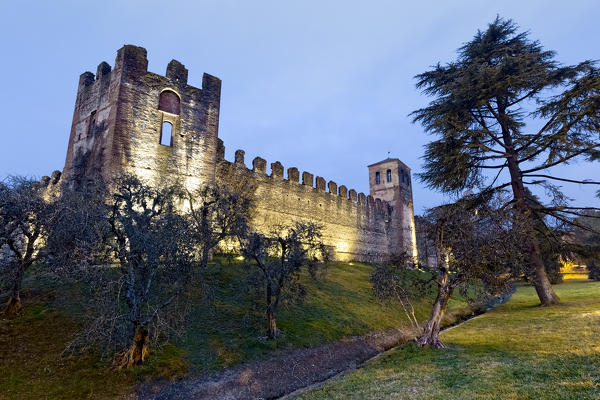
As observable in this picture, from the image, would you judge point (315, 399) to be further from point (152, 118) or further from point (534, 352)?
point (152, 118)

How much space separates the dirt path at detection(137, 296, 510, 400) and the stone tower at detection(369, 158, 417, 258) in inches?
972

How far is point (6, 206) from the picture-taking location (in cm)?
905

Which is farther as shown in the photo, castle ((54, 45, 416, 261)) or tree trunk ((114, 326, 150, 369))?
castle ((54, 45, 416, 261))

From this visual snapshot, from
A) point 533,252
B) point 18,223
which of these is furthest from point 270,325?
point 533,252

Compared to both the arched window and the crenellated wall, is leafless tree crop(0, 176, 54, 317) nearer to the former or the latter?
the arched window

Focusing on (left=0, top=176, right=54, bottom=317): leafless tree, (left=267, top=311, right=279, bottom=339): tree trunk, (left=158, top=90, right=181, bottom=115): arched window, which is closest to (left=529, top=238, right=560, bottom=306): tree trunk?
(left=267, top=311, right=279, bottom=339): tree trunk

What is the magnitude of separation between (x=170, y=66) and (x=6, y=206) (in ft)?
37.2

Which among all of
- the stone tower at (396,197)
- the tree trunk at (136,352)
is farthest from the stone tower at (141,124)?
the stone tower at (396,197)

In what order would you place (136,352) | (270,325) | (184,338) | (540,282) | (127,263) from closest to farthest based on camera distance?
1. (136,352)
2. (127,263)
3. (184,338)
4. (270,325)
5. (540,282)

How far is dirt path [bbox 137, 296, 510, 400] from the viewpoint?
7.35 metres

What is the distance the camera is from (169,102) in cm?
1692

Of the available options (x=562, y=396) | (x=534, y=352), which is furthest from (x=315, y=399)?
(x=534, y=352)

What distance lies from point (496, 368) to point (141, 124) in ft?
54.0

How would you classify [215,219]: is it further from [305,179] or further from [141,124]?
[305,179]
